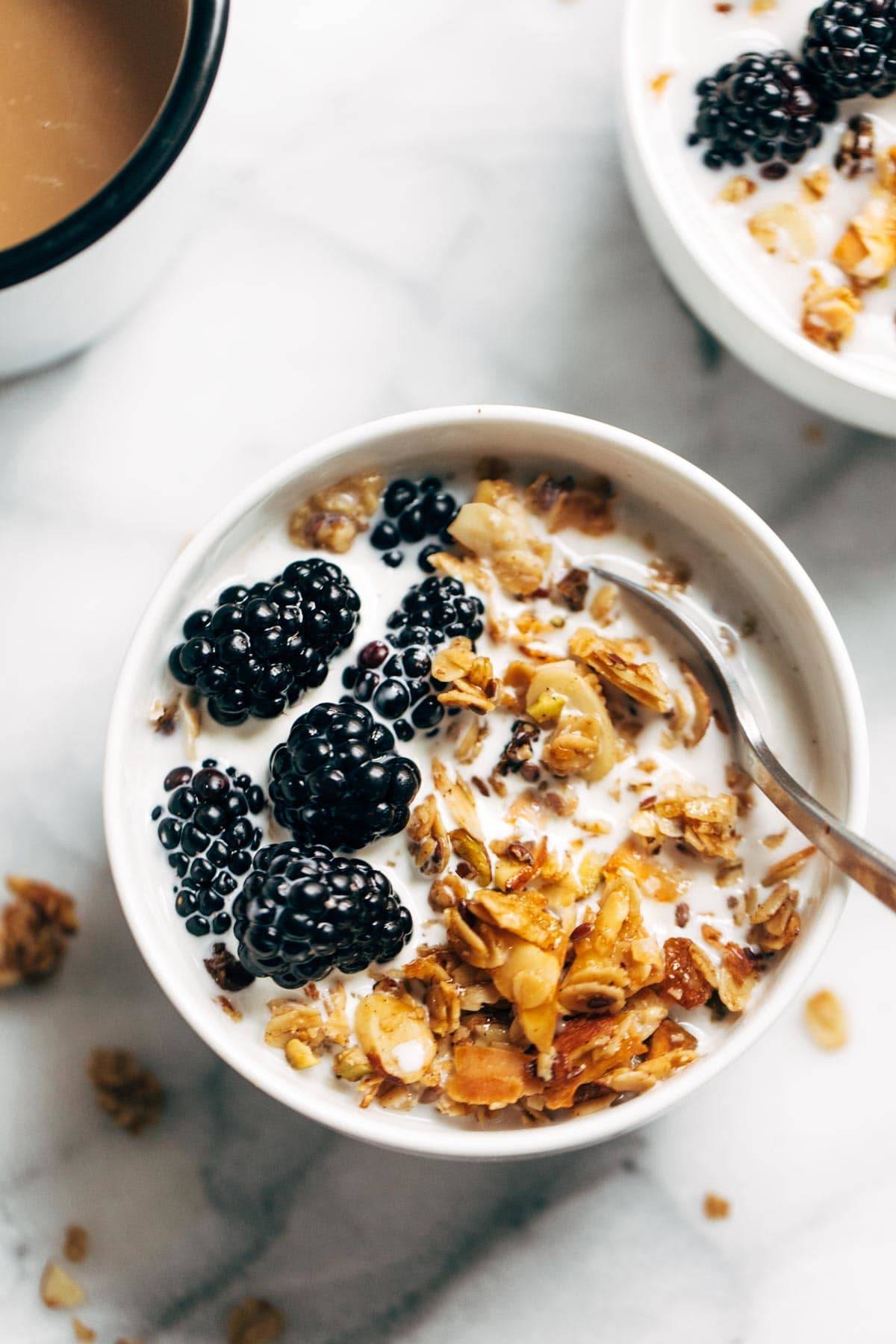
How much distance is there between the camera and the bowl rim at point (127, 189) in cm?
75

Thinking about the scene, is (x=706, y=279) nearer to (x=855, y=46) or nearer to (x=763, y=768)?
(x=855, y=46)

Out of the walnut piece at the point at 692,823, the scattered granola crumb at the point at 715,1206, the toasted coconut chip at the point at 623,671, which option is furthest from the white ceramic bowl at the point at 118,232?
the scattered granola crumb at the point at 715,1206

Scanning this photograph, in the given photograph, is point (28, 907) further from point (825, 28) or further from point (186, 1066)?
point (825, 28)

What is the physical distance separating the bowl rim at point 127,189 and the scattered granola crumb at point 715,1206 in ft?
2.81

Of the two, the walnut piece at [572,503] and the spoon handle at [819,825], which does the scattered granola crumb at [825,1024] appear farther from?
the walnut piece at [572,503]

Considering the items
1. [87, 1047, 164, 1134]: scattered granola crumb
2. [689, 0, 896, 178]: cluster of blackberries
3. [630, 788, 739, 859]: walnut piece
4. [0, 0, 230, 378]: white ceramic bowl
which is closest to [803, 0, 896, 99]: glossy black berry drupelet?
[689, 0, 896, 178]: cluster of blackberries

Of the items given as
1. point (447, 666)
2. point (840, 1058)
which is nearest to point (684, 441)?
point (447, 666)

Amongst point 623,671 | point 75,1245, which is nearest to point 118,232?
point 623,671

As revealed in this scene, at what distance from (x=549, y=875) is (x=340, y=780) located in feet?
0.56

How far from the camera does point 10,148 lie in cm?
84

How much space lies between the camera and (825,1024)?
989 millimetres

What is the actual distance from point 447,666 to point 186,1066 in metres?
0.41

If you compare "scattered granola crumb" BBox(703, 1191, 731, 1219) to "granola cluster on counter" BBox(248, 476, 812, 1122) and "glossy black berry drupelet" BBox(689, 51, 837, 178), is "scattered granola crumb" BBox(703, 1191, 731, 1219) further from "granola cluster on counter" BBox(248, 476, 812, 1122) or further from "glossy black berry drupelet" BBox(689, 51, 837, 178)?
"glossy black berry drupelet" BBox(689, 51, 837, 178)

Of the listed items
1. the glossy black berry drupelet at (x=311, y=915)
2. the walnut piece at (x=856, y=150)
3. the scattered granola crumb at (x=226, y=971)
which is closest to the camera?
the glossy black berry drupelet at (x=311, y=915)
